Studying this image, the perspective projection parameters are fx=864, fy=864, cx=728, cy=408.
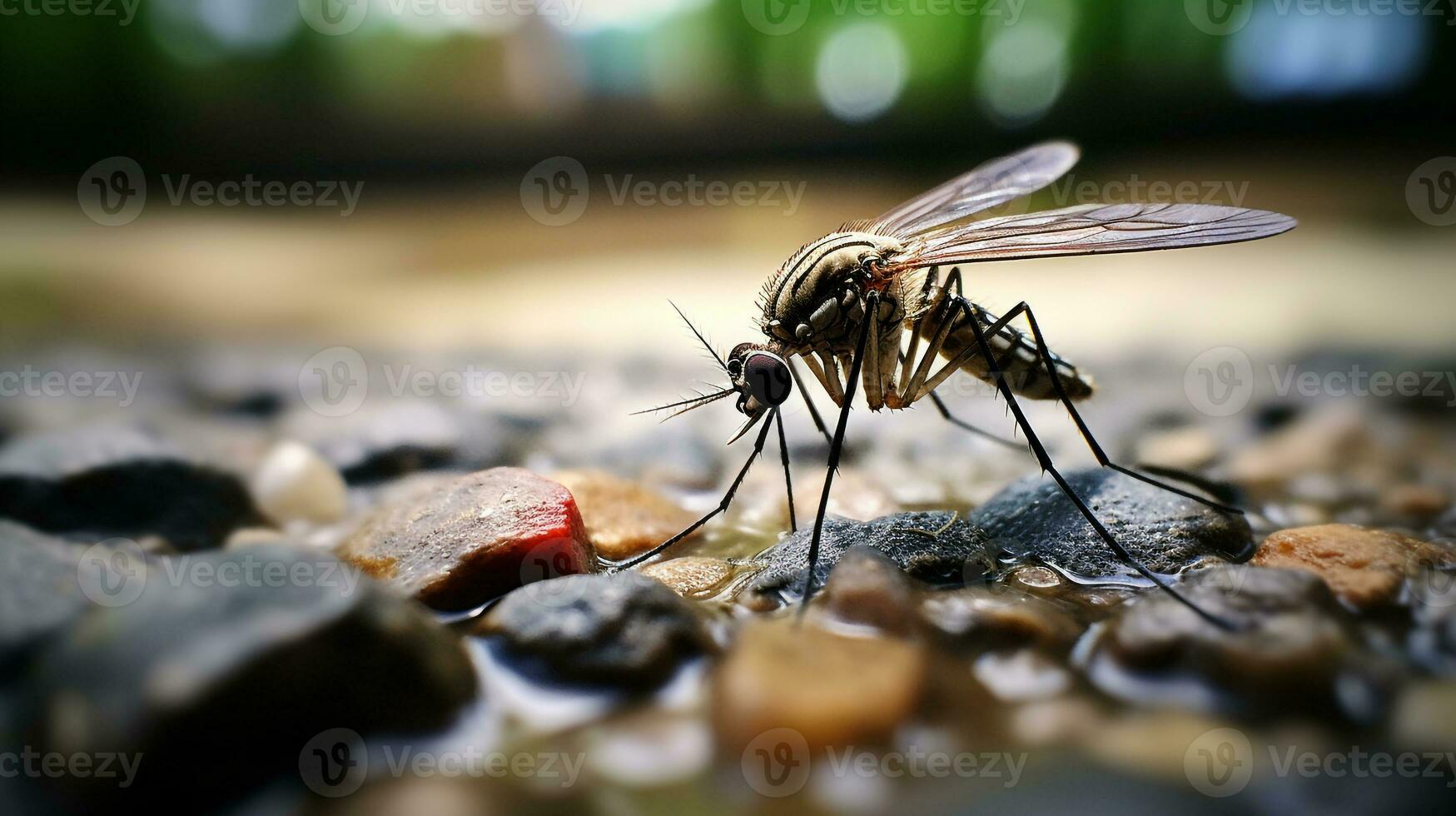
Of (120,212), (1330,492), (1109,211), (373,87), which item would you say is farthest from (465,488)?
(373,87)

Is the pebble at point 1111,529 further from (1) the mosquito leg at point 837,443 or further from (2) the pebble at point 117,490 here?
(2) the pebble at point 117,490

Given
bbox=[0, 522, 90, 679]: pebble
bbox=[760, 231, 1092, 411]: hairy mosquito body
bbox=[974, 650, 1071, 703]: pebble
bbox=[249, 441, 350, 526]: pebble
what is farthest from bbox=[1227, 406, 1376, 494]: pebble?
bbox=[0, 522, 90, 679]: pebble

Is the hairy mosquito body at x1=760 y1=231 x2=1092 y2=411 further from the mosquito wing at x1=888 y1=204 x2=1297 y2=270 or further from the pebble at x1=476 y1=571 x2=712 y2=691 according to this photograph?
the pebble at x1=476 y1=571 x2=712 y2=691

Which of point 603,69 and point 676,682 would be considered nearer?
point 676,682

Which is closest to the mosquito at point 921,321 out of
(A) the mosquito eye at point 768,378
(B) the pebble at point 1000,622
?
(A) the mosquito eye at point 768,378

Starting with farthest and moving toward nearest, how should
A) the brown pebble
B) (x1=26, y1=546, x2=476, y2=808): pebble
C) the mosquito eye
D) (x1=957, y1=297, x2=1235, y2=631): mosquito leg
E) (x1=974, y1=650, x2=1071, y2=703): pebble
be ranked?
the brown pebble
the mosquito eye
(x1=957, y1=297, x2=1235, y2=631): mosquito leg
(x1=974, y1=650, x2=1071, y2=703): pebble
(x1=26, y1=546, x2=476, y2=808): pebble

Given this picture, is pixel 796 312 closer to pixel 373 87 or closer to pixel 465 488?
pixel 465 488
